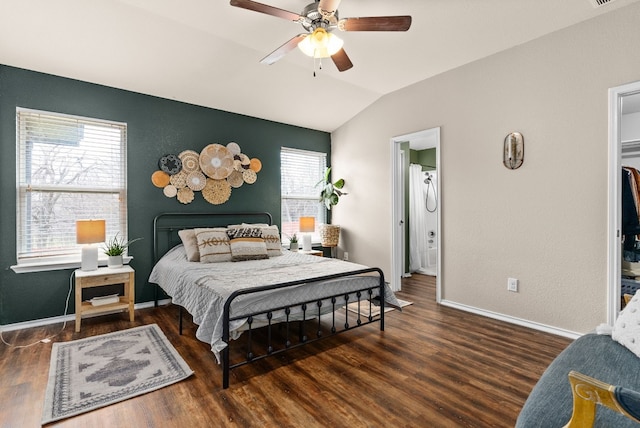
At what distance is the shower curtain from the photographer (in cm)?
611

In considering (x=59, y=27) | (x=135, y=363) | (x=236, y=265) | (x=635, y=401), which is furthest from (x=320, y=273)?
(x=59, y=27)

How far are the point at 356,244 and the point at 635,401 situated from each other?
14.8ft

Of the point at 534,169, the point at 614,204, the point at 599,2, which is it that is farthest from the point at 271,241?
the point at 599,2

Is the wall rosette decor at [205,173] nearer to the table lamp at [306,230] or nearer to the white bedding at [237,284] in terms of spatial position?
the white bedding at [237,284]

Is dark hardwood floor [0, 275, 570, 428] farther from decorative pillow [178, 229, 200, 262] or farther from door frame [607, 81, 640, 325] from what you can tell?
decorative pillow [178, 229, 200, 262]

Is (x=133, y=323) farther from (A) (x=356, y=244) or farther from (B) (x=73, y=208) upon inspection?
(A) (x=356, y=244)

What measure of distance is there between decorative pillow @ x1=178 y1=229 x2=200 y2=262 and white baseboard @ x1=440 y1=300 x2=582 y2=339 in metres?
3.04

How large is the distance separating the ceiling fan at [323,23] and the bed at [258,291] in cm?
185

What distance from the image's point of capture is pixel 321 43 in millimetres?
2465

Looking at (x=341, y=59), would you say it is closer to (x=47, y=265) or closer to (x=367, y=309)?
(x=367, y=309)

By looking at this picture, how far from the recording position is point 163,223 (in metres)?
4.10

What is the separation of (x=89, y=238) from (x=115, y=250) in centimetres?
34

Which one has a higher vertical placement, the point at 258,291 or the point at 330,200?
the point at 330,200

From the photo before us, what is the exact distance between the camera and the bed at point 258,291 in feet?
7.57
